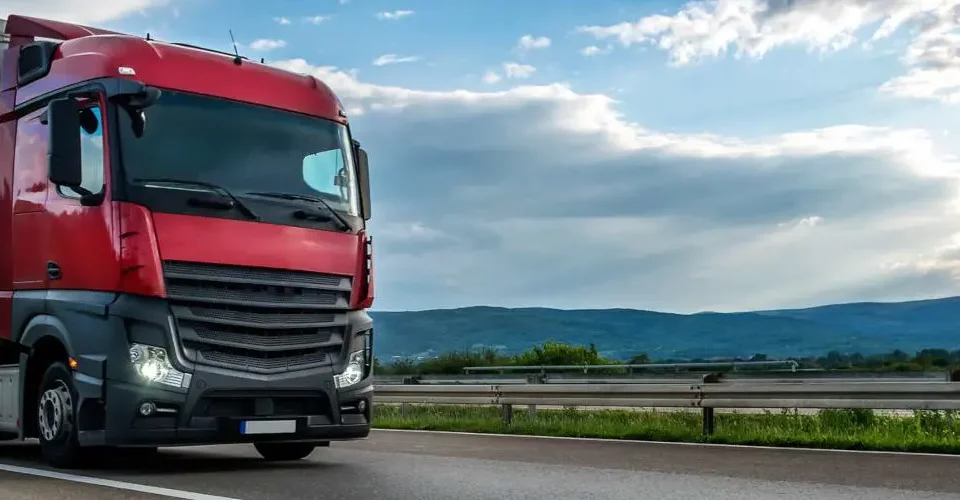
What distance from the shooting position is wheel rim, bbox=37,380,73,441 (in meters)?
10.0

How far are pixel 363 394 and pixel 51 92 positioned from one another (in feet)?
12.8

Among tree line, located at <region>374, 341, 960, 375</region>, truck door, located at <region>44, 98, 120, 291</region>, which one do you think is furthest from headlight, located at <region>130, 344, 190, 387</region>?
tree line, located at <region>374, 341, 960, 375</region>

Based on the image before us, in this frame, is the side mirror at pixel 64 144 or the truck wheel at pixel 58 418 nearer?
the side mirror at pixel 64 144

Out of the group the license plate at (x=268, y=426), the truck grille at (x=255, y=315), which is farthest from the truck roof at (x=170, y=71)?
the license plate at (x=268, y=426)

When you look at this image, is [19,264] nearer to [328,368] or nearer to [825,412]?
[328,368]

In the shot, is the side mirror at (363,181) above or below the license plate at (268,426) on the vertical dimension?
above

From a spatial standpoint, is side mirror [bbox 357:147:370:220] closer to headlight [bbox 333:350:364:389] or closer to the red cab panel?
the red cab panel

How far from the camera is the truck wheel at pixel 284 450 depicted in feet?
38.4

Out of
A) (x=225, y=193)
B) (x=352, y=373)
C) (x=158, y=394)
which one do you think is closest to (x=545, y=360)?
(x=352, y=373)

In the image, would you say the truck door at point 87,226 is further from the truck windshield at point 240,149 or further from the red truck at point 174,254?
the truck windshield at point 240,149

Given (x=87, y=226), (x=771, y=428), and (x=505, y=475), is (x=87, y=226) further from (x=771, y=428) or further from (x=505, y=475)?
(x=771, y=428)

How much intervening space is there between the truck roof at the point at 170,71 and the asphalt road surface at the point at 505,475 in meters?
3.36

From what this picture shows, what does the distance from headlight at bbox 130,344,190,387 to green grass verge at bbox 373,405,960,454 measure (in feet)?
22.6

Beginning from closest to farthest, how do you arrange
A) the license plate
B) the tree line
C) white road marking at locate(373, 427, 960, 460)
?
the license plate
white road marking at locate(373, 427, 960, 460)
the tree line
